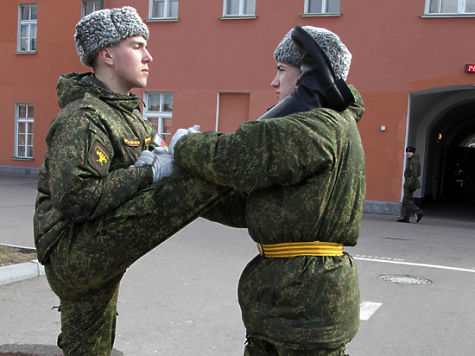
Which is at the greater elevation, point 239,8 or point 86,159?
point 239,8

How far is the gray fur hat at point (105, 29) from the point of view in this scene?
2230 mm

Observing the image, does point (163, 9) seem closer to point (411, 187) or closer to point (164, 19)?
A: point (164, 19)

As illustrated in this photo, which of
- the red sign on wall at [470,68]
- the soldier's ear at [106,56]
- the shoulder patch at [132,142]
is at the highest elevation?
the red sign on wall at [470,68]

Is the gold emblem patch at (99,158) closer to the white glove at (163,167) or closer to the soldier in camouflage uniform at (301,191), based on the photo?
the white glove at (163,167)

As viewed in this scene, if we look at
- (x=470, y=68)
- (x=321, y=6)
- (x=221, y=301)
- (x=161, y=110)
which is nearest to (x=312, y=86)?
(x=221, y=301)

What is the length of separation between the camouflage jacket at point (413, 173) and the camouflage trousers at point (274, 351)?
1152 centimetres

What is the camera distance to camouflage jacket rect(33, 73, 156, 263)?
6.30 ft

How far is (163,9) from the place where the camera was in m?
17.0

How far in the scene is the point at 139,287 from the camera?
552 centimetres

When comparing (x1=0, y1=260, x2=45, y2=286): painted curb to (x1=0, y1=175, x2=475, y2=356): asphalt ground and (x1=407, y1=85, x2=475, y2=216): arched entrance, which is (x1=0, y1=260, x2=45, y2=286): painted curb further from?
(x1=407, y1=85, x2=475, y2=216): arched entrance

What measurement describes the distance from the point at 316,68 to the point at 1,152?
2136 centimetres

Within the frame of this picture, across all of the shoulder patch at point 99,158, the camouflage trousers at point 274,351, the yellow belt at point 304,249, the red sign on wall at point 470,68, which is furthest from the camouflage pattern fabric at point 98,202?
the red sign on wall at point 470,68

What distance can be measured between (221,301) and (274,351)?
3.19 meters

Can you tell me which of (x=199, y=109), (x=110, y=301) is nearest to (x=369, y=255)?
(x=110, y=301)
